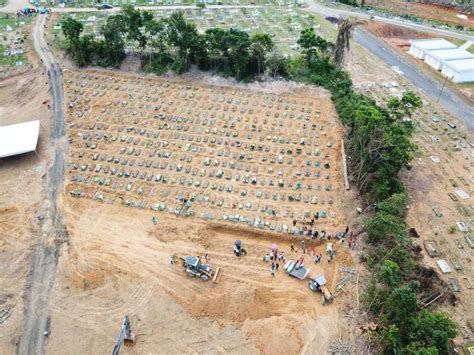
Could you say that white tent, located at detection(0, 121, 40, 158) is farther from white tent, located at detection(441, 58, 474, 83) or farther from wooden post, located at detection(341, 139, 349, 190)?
white tent, located at detection(441, 58, 474, 83)

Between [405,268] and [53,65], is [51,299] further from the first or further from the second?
[53,65]

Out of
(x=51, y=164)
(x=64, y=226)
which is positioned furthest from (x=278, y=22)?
(x=64, y=226)

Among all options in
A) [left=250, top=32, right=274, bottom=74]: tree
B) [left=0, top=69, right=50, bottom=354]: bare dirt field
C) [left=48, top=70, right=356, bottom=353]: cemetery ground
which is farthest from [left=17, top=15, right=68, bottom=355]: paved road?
[left=250, top=32, right=274, bottom=74]: tree

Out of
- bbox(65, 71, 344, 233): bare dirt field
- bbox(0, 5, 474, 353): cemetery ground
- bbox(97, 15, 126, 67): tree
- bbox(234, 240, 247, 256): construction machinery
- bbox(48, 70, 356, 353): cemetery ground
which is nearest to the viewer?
bbox(0, 5, 474, 353): cemetery ground

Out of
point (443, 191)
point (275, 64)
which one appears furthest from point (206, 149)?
point (443, 191)

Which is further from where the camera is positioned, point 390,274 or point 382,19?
point 382,19

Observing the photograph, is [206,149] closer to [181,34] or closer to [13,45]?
[181,34]
